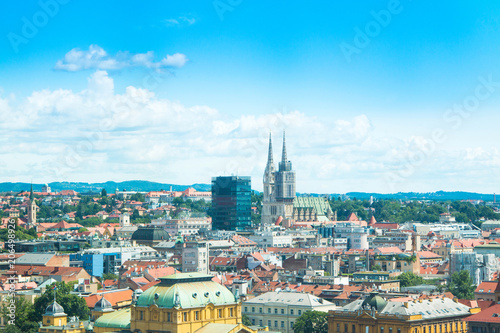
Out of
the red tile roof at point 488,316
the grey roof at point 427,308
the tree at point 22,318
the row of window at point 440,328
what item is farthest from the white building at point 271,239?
the red tile roof at point 488,316

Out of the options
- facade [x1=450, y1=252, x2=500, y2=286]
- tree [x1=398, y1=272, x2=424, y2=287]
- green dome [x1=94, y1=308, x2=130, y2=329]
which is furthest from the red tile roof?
facade [x1=450, y1=252, x2=500, y2=286]

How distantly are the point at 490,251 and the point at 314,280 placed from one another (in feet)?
124

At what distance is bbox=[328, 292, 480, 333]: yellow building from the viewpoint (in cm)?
7475

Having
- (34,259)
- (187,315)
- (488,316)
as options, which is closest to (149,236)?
(34,259)

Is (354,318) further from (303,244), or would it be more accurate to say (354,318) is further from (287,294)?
(303,244)

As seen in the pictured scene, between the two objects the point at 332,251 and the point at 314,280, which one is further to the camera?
the point at 332,251

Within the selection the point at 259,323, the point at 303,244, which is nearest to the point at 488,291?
the point at 259,323

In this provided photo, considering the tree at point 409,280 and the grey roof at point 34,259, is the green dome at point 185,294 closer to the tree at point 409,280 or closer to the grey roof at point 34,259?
the tree at point 409,280

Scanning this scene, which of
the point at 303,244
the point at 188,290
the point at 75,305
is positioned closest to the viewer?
the point at 188,290

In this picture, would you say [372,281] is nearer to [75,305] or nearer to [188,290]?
[75,305]

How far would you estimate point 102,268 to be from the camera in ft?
441

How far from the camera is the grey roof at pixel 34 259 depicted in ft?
418

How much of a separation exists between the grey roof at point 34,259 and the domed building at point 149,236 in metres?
35.7

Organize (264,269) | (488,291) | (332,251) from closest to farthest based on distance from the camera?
1. (488,291)
2. (264,269)
3. (332,251)
